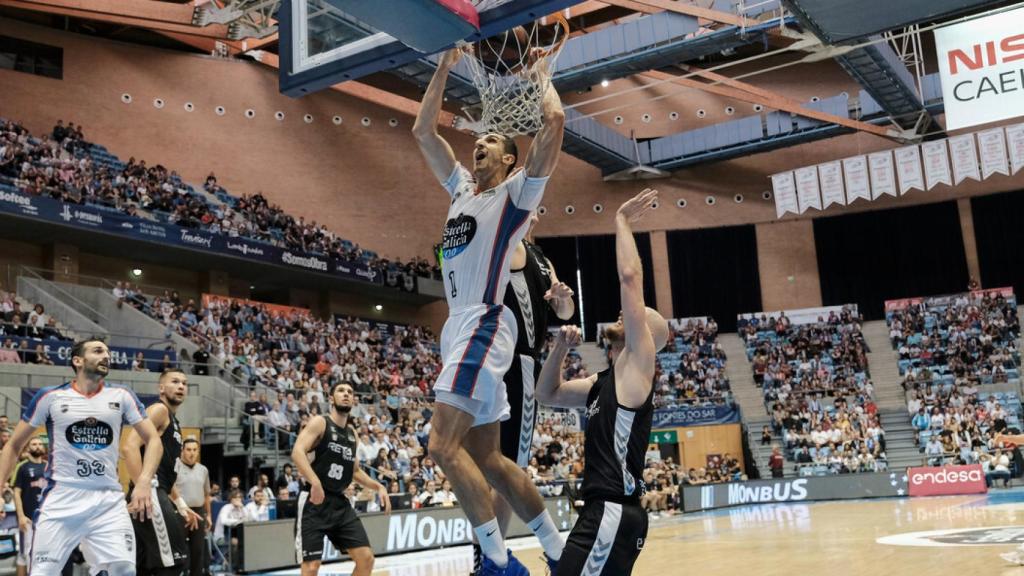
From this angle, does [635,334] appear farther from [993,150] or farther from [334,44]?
[993,150]

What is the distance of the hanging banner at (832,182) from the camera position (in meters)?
29.3

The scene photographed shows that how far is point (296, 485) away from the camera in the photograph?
17266 millimetres

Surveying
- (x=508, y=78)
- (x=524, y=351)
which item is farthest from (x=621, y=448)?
(x=508, y=78)

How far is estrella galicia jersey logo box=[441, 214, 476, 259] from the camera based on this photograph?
4.95 m

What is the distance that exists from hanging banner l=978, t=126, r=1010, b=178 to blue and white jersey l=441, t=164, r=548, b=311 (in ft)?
86.7

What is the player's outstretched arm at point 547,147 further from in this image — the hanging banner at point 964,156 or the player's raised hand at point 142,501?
the hanging banner at point 964,156

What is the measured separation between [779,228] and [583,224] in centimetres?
762

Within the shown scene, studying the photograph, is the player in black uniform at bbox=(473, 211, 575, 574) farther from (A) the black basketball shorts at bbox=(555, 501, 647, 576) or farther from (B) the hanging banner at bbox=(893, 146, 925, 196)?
(B) the hanging banner at bbox=(893, 146, 925, 196)

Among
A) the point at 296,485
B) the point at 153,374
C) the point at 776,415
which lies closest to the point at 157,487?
the point at 296,485

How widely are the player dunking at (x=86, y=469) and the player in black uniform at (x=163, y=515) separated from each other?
0.96 feet

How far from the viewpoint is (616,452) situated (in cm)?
452

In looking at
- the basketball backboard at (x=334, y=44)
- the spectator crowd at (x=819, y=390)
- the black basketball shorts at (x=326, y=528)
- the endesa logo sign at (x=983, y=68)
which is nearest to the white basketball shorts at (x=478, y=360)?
the basketball backboard at (x=334, y=44)

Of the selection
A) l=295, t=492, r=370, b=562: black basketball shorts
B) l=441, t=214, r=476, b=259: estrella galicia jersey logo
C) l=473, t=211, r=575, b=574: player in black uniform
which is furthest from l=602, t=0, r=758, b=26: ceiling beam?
l=441, t=214, r=476, b=259: estrella galicia jersey logo

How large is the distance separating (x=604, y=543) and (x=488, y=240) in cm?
160
